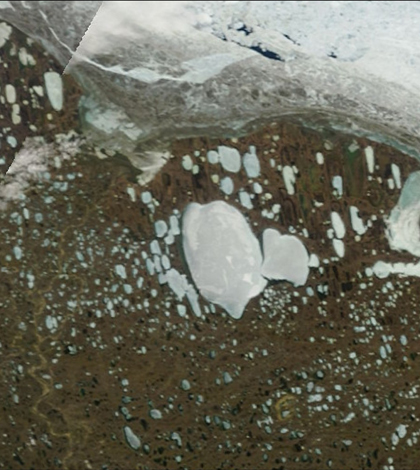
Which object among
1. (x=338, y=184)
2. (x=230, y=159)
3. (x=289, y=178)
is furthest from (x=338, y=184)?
(x=230, y=159)

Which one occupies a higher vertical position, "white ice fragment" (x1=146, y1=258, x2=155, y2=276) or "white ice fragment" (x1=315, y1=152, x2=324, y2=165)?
"white ice fragment" (x1=315, y1=152, x2=324, y2=165)

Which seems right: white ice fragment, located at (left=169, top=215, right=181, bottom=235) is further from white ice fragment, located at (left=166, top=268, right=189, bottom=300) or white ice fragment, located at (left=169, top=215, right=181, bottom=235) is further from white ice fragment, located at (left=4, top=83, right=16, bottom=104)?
white ice fragment, located at (left=4, top=83, right=16, bottom=104)

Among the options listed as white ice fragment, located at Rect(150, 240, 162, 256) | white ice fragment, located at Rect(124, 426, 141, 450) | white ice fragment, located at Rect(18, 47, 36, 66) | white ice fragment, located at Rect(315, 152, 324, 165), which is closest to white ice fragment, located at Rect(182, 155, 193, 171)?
white ice fragment, located at Rect(150, 240, 162, 256)

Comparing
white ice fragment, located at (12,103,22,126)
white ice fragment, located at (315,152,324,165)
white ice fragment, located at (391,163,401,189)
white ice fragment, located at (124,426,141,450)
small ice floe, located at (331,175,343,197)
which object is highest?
white ice fragment, located at (391,163,401,189)

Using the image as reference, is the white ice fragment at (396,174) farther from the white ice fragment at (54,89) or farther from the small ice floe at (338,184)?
the white ice fragment at (54,89)

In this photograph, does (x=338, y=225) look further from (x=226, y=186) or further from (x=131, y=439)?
(x=131, y=439)

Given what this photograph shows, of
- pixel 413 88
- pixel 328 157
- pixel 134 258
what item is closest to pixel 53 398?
pixel 134 258

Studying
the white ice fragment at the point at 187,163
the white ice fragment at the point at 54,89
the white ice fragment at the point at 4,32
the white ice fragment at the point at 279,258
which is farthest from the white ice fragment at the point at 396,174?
the white ice fragment at the point at 4,32
